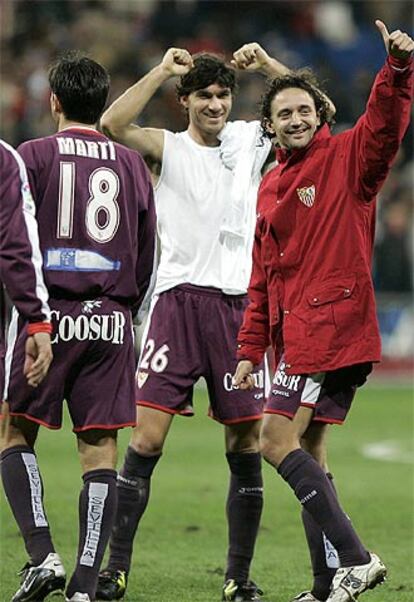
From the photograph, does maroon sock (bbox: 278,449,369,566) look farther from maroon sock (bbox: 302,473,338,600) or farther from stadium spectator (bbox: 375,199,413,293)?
stadium spectator (bbox: 375,199,413,293)

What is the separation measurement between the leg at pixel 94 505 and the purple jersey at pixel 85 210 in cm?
62

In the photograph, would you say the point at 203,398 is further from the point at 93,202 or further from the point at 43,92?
the point at 93,202

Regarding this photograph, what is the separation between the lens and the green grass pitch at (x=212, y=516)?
7.35m

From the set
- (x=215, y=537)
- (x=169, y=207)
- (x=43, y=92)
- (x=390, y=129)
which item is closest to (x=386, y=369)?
(x=43, y=92)

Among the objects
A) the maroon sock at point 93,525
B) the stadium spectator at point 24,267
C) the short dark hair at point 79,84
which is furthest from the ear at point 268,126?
the maroon sock at point 93,525

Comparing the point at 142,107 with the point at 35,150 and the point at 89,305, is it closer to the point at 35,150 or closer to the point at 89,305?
the point at 35,150

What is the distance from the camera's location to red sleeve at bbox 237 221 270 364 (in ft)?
22.0

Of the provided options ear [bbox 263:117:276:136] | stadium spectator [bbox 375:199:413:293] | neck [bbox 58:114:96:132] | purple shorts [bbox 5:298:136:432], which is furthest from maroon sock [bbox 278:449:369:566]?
stadium spectator [bbox 375:199:413:293]

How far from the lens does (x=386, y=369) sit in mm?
20406

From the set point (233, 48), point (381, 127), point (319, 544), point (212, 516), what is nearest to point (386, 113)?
point (381, 127)

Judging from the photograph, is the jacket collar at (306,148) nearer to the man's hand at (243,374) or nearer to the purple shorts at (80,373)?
the man's hand at (243,374)

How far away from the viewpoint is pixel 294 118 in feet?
21.2

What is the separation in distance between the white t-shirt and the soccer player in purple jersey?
1.17 meters

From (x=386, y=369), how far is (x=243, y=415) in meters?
13.4
